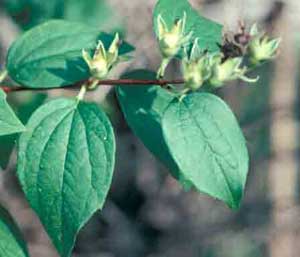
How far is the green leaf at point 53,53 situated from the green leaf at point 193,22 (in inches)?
→ 3.5

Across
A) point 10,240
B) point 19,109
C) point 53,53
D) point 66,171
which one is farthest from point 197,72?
point 19,109

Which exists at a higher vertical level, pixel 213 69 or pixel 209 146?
pixel 213 69

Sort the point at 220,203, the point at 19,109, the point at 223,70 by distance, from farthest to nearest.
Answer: the point at 220,203 < the point at 19,109 < the point at 223,70

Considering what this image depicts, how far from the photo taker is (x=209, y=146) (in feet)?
4.44

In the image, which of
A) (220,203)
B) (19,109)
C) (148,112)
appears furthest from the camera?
(220,203)

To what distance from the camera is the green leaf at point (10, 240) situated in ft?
4.94

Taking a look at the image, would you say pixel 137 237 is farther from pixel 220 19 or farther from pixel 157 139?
pixel 157 139

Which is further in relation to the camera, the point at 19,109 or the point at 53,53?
the point at 19,109

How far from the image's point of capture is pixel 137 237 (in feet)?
11.6

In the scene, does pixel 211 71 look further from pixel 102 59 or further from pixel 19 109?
pixel 19 109

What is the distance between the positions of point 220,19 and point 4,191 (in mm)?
1033

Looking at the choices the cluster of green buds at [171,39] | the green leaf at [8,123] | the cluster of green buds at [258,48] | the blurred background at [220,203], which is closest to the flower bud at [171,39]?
the cluster of green buds at [171,39]

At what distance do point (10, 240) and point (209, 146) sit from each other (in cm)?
41

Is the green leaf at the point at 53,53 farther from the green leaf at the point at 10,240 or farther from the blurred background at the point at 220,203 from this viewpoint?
the blurred background at the point at 220,203
